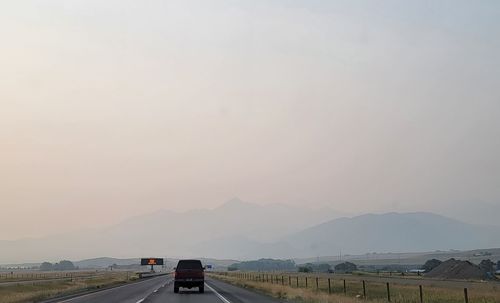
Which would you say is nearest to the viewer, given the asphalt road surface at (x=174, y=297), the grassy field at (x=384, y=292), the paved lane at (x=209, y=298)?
the grassy field at (x=384, y=292)

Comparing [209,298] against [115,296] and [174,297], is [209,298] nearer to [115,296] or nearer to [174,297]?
[174,297]

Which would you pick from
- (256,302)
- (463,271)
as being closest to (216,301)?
(256,302)

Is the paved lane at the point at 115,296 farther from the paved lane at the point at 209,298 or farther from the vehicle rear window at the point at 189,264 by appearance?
the vehicle rear window at the point at 189,264

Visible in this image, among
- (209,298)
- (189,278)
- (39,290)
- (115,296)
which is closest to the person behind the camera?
(209,298)

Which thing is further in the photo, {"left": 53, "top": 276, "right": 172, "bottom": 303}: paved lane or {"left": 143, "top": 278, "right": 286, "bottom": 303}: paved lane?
{"left": 53, "top": 276, "right": 172, "bottom": 303}: paved lane

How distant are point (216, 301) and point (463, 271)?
56042mm

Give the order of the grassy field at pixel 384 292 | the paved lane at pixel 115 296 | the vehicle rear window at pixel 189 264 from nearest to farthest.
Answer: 1. the grassy field at pixel 384 292
2. the paved lane at pixel 115 296
3. the vehicle rear window at pixel 189 264

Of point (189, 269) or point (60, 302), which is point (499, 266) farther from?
point (60, 302)

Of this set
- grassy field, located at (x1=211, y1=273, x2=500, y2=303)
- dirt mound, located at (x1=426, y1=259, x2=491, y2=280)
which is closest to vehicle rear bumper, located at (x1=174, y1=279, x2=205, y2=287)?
grassy field, located at (x1=211, y1=273, x2=500, y2=303)

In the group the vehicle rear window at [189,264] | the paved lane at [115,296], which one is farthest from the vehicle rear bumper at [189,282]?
the paved lane at [115,296]

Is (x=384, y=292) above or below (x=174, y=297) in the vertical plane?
below

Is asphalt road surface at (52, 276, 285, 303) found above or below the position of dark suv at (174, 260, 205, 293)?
below

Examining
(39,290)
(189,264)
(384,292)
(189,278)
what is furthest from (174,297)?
(39,290)

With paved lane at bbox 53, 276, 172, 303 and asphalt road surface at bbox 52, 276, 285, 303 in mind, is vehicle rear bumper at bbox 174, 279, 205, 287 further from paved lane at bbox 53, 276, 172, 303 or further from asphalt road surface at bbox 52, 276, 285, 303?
paved lane at bbox 53, 276, 172, 303
